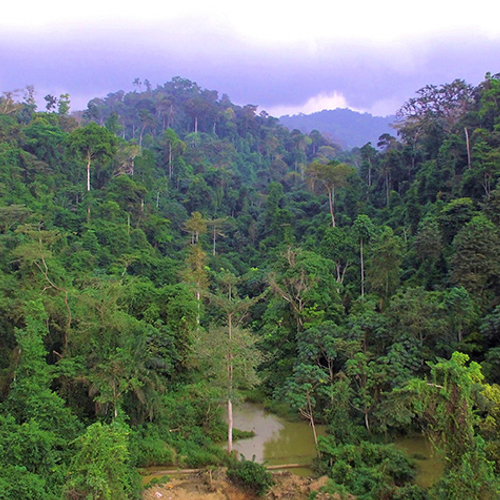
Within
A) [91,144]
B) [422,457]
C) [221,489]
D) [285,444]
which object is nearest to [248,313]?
[285,444]

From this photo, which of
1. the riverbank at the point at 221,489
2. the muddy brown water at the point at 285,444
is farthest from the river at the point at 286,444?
the riverbank at the point at 221,489

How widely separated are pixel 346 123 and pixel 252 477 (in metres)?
148

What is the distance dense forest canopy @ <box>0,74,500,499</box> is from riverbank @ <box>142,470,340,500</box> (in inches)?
29.0

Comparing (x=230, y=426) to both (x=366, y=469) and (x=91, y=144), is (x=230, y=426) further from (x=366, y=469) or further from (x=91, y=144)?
(x=91, y=144)

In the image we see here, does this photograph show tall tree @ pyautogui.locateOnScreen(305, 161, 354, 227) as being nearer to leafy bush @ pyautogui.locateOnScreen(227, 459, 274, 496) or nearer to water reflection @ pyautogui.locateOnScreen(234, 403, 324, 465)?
water reflection @ pyautogui.locateOnScreen(234, 403, 324, 465)

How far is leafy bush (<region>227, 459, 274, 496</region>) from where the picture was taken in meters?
11.6

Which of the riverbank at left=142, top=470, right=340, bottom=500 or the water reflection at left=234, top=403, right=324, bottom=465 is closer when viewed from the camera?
the riverbank at left=142, top=470, right=340, bottom=500

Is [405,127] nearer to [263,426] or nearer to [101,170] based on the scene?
[101,170]

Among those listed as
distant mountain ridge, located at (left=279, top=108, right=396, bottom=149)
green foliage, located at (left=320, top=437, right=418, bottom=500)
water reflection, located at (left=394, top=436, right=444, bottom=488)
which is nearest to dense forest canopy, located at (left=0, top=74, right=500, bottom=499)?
green foliage, located at (left=320, top=437, right=418, bottom=500)

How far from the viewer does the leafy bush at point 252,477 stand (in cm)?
1156

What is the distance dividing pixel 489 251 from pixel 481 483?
9488 mm

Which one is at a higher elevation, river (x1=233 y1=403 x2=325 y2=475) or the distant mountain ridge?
the distant mountain ridge

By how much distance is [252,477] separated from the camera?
11.6 meters

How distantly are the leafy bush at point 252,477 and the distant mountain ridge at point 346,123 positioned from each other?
12507cm
